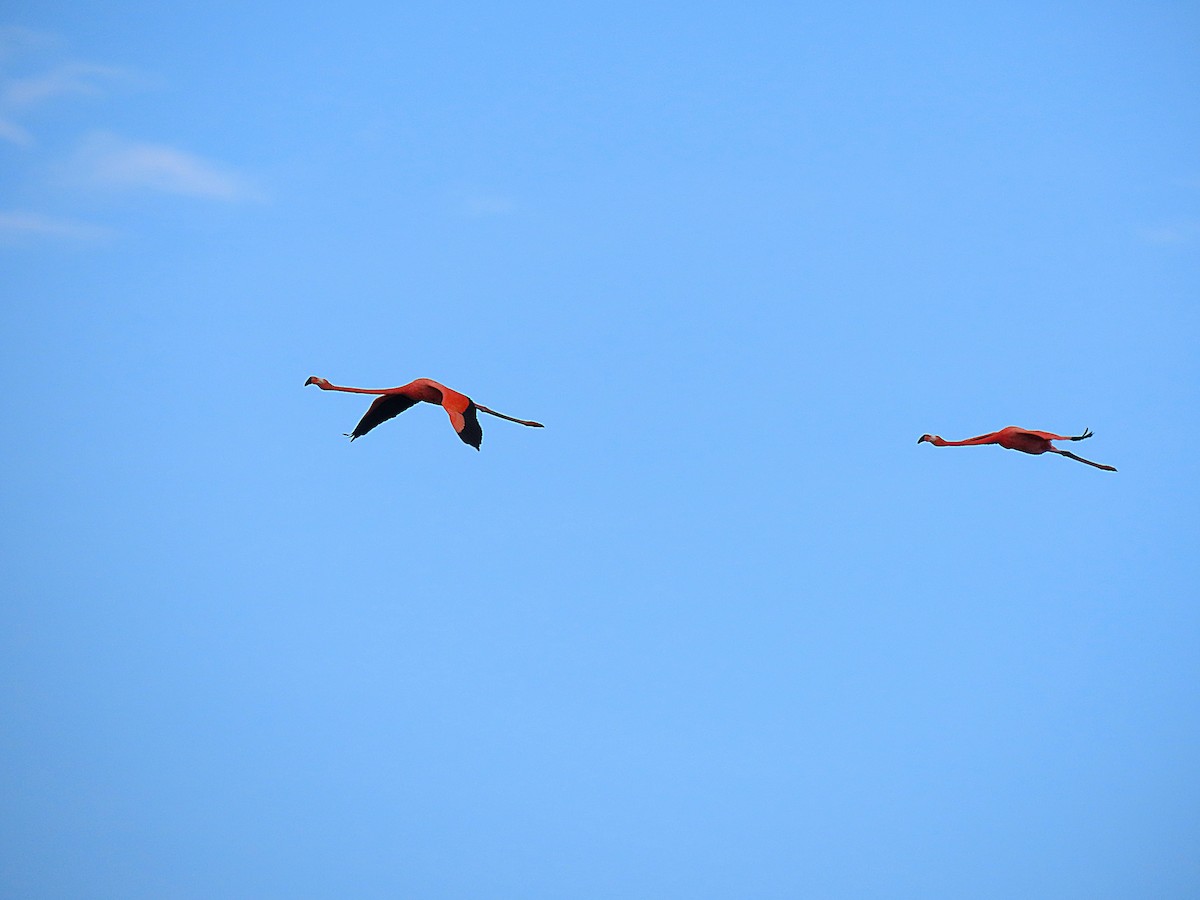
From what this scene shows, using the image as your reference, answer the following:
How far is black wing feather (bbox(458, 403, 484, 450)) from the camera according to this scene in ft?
86.8

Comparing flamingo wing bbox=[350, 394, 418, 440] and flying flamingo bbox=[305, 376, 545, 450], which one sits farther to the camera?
flamingo wing bbox=[350, 394, 418, 440]

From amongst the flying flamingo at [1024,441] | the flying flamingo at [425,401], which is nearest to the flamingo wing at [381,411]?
the flying flamingo at [425,401]

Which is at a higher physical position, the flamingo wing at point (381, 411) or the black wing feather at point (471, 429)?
the flamingo wing at point (381, 411)

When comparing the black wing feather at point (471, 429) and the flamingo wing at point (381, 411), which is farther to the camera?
the flamingo wing at point (381, 411)

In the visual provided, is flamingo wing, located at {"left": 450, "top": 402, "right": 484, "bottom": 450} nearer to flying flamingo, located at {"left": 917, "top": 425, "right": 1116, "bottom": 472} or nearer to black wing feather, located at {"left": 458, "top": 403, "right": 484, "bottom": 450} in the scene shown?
black wing feather, located at {"left": 458, "top": 403, "right": 484, "bottom": 450}

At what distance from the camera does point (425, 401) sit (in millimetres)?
30141

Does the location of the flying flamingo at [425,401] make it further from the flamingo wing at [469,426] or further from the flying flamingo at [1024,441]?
the flying flamingo at [1024,441]

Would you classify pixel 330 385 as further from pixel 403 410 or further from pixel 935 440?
pixel 935 440

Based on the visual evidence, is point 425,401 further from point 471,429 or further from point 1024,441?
point 1024,441

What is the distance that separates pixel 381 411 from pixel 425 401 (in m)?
1.28

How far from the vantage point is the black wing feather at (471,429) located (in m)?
26.5

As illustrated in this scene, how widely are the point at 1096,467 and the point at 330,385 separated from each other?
50.6 feet

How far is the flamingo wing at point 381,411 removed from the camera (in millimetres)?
30656

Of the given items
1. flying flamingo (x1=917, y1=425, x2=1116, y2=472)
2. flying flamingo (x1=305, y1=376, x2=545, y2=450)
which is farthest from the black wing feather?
flying flamingo (x1=917, y1=425, x2=1116, y2=472)
